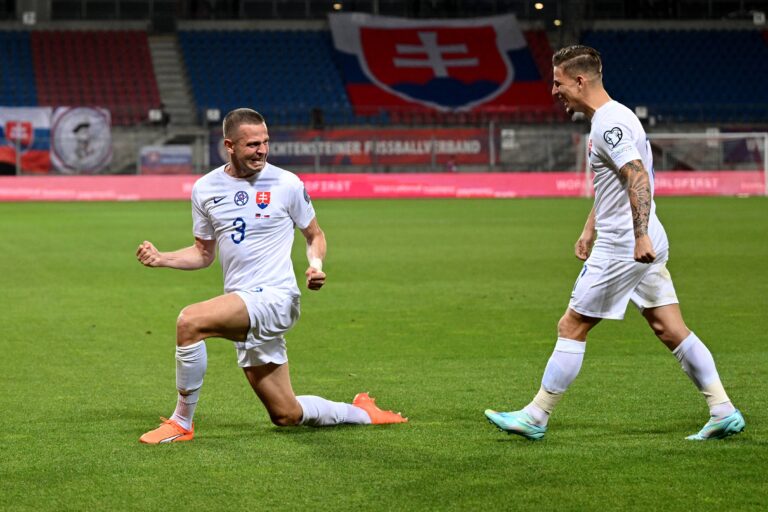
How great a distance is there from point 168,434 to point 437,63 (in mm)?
43822

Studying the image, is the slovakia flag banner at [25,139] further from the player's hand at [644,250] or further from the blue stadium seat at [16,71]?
the player's hand at [644,250]

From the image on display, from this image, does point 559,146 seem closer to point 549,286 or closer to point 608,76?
point 608,76

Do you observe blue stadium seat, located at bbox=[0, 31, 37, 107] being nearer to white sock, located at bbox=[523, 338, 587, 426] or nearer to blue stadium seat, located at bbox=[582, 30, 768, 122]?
blue stadium seat, located at bbox=[582, 30, 768, 122]

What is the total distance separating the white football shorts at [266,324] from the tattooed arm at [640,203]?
175 cm

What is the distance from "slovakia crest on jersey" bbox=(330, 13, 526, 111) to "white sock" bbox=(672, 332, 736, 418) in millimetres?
40809

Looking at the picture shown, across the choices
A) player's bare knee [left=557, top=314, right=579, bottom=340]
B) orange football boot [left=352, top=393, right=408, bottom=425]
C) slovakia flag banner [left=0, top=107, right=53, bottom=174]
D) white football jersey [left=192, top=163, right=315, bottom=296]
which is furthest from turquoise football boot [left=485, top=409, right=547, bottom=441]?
slovakia flag banner [left=0, top=107, right=53, bottom=174]

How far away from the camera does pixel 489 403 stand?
24.4 ft

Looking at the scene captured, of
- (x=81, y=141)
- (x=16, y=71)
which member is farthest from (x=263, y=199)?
(x=16, y=71)

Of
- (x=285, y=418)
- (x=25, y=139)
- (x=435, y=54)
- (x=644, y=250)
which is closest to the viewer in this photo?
(x=644, y=250)

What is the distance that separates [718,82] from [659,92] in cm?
272

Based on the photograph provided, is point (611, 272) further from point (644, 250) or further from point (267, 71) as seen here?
point (267, 71)

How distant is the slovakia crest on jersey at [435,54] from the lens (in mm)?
47781

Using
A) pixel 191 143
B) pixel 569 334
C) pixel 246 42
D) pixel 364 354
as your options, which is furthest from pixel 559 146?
pixel 569 334

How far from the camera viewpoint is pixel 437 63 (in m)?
49.2
